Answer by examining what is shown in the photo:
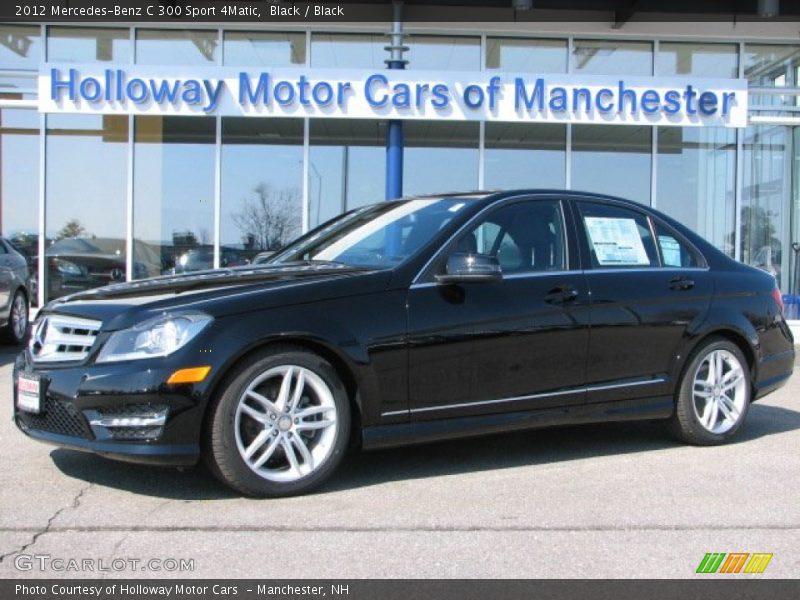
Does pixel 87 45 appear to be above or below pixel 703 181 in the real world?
above

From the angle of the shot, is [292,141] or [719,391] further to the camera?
[292,141]

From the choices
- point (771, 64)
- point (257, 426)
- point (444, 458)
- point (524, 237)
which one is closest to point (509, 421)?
point (444, 458)

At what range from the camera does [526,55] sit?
13719 millimetres

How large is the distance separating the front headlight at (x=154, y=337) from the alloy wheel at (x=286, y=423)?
39 cm

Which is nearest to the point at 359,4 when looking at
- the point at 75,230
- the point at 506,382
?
the point at 75,230

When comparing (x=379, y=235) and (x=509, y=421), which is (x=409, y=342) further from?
(x=379, y=235)

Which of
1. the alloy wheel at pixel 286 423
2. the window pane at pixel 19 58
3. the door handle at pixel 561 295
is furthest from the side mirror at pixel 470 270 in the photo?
the window pane at pixel 19 58

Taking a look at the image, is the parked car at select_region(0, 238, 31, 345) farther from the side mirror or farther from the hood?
the side mirror

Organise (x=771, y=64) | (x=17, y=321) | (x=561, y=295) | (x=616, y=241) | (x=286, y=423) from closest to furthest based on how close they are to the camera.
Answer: (x=286, y=423)
(x=561, y=295)
(x=616, y=241)
(x=17, y=321)
(x=771, y=64)

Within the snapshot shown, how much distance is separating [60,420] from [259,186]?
31.8 feet

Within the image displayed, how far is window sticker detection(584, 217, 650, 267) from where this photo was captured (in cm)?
539

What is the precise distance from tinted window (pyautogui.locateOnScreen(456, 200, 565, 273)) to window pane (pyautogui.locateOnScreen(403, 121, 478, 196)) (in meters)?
8.44

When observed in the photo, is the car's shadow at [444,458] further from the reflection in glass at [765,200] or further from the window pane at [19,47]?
the window pane at [19,47]

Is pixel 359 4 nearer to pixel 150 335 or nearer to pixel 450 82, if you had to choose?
pixel 450 82
